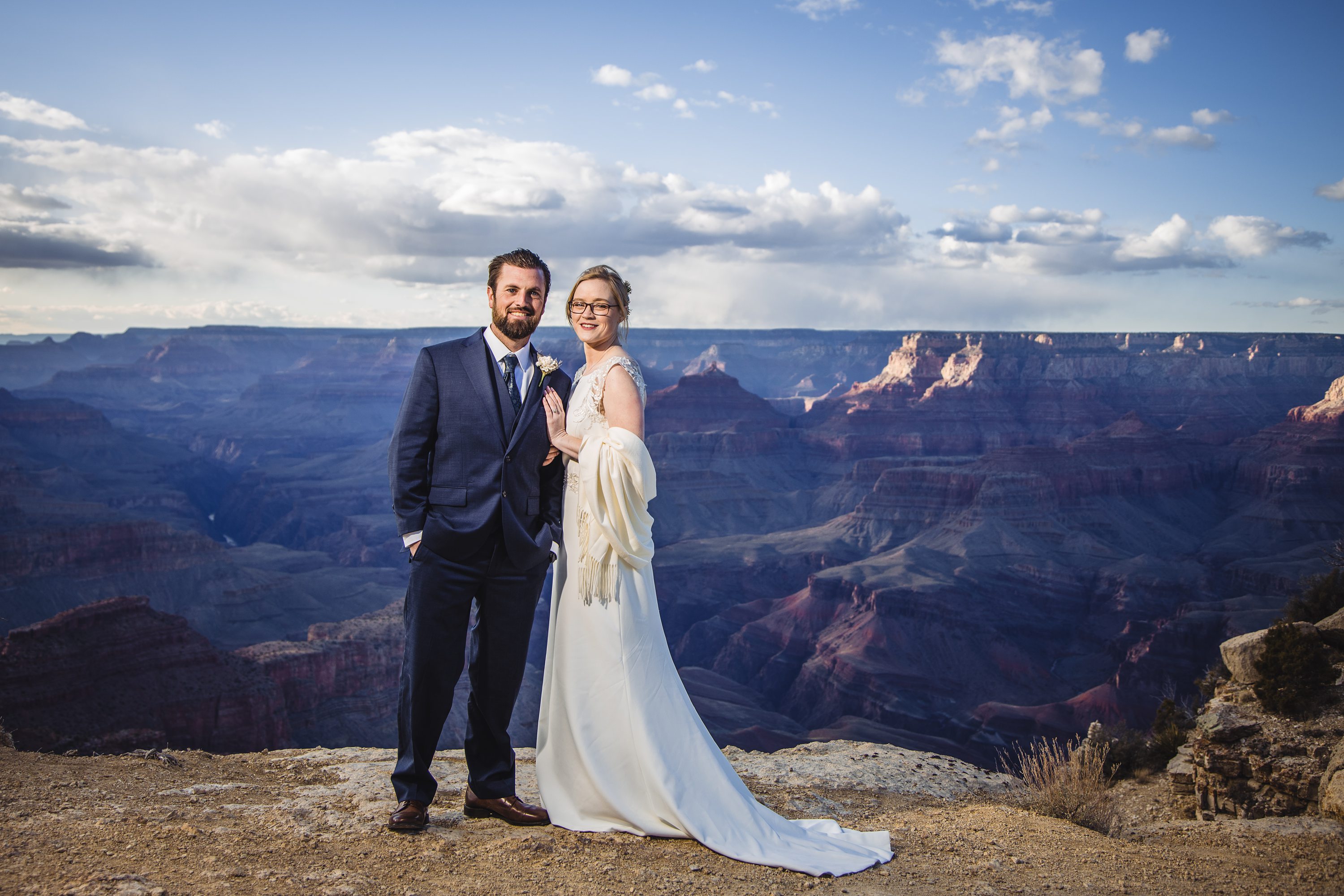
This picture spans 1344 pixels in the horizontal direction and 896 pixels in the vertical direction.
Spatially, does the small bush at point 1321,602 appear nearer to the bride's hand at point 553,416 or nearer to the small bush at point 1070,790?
the small bush at point 1070,790

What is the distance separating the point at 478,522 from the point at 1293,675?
785cm

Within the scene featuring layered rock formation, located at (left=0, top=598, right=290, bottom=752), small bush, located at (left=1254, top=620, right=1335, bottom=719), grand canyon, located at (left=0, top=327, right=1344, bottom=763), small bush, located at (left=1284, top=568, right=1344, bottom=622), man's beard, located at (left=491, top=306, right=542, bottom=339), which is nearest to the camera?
man's beard, located at (left=491, top=306, right=542, bottom=339)

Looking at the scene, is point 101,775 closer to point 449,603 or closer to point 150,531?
point 449,603

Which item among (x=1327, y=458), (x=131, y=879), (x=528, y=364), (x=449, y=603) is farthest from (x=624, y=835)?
A: (x=1327, y=458)

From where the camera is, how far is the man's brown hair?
4414 millimetres

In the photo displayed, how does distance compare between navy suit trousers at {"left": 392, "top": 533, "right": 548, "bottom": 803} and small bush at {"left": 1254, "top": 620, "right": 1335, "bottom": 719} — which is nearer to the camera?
navy suit trousers at {"left": 392, "top": 533, "right": 548, "bottom": 803}

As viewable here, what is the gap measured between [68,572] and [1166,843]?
58791 millimetres

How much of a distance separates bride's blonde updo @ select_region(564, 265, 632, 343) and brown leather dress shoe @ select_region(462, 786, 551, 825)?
2588mm

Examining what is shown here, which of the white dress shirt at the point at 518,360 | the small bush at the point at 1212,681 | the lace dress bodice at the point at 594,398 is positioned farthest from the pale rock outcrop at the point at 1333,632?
the white dress shirt at the point at 518,360

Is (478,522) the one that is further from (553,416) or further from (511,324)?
(511,324)

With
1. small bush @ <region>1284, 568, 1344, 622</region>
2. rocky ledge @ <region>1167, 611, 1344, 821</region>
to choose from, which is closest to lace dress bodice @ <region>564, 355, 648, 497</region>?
rocky ledge @ <region>1167, 611, 1344, 821</region>

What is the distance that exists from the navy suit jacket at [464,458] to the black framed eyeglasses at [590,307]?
53cm

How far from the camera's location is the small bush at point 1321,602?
474 inches

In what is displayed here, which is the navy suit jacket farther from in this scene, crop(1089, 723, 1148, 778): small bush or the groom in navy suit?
crop(1089, 723, 1148, 778): small bush
